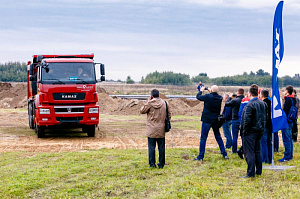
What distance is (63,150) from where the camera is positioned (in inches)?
549

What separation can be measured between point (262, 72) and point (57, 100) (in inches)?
3739

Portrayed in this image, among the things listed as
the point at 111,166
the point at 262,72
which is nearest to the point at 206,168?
the point at 111,166

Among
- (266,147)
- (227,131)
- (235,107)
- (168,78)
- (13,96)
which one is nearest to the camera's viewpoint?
(266,147)

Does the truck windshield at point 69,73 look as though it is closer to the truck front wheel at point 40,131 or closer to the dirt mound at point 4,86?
the truck front wheel at point 40,131

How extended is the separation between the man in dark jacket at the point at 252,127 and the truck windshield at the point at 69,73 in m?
8.46

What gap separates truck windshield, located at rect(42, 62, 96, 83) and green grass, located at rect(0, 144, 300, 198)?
14.7 ft

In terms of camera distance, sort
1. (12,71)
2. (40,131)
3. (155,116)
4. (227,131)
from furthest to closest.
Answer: (12,71)
(40,131)
(227,131)
(155,116)

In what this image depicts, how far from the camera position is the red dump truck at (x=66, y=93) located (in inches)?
631

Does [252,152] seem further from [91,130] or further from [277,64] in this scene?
[91,130]

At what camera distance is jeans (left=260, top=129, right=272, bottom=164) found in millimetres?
10969

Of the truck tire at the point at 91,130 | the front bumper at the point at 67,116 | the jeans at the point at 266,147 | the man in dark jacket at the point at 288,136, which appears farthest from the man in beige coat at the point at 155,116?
the truck tire at the point at 91,130

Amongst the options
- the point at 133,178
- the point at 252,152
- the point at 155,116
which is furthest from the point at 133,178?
the point at 252,152

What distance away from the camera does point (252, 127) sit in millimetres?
9078

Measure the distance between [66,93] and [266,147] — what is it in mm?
8068
